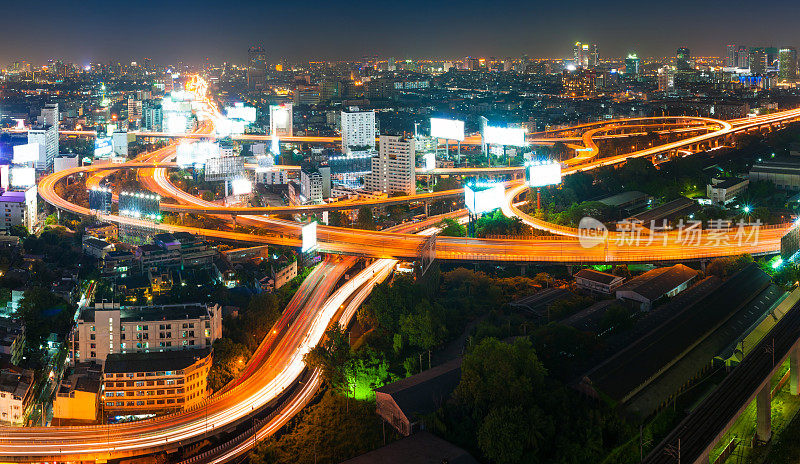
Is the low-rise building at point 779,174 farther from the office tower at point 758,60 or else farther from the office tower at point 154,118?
the office tower at point 758,60

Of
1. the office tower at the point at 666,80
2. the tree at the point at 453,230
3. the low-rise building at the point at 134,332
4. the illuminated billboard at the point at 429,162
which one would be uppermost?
the office tower at the point at 666,80

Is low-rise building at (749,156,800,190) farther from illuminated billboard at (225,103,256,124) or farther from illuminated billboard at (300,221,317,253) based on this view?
illuminated billboard at (225,103,256,124)

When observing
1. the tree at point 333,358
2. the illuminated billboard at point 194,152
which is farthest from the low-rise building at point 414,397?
the illuminated billboard at point 194,152

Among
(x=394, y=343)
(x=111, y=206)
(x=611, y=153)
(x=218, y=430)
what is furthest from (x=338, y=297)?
(x=611, y=153)

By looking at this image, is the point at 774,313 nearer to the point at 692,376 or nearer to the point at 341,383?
the point at 692,376

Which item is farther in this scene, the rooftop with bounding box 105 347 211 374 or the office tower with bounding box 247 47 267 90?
the office tower with bounding box 247 47 267 90

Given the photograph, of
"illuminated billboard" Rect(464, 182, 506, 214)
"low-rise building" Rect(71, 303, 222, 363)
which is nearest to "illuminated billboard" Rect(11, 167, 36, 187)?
"illuminated billboard" Rect(464, 182, 506, 214)
